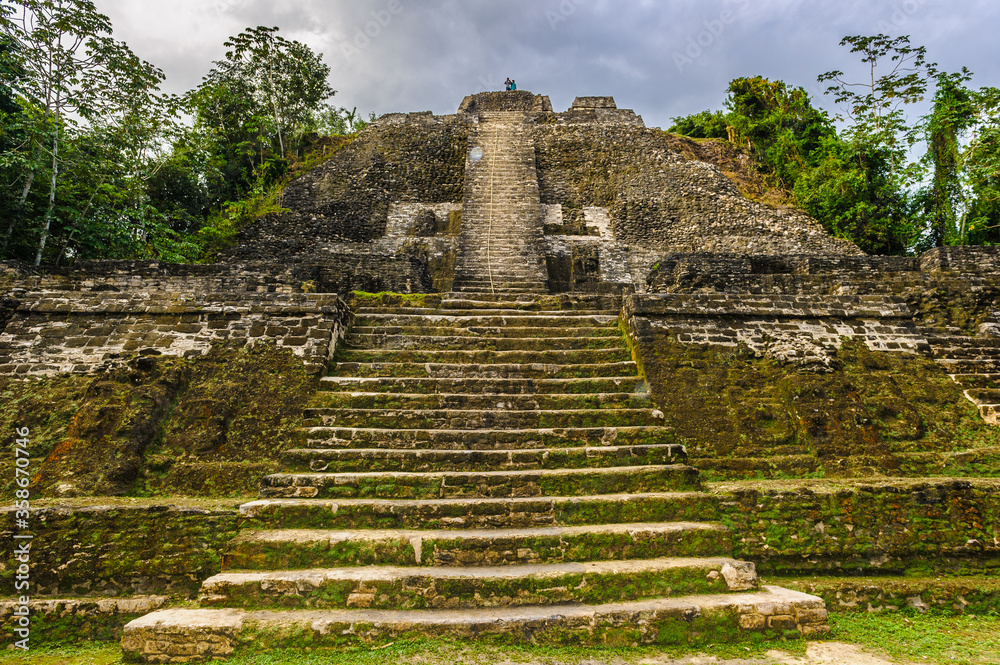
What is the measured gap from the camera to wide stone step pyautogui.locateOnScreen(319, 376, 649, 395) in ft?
15.6

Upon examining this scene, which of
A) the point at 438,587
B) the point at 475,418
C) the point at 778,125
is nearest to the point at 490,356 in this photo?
the point at 475,418

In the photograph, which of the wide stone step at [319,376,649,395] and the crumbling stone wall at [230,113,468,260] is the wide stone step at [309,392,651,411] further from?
the crumbling stone wall at [230,113,468,260]

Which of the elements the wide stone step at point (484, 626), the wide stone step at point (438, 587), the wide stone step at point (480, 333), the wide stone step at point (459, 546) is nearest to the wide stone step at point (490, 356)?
the wide stone step at point (480, 333)

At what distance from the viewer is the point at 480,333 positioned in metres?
5.77

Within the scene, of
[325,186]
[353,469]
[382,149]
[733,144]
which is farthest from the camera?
[733,144]

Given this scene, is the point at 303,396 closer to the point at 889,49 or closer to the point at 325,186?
the point at 325,186

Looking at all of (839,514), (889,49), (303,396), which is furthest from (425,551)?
(889,49)


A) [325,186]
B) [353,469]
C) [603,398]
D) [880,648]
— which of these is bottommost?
[880,648]

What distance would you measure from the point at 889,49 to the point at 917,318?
1253cm

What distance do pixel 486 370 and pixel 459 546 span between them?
2.24m

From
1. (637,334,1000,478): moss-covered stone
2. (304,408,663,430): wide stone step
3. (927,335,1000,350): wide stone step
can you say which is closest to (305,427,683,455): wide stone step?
(304,408,663,430): wide stone step

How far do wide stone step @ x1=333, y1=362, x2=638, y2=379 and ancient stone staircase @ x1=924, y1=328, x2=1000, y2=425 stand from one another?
3.73 m

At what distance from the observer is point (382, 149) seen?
1497 cm

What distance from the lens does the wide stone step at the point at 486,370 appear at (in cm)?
499
